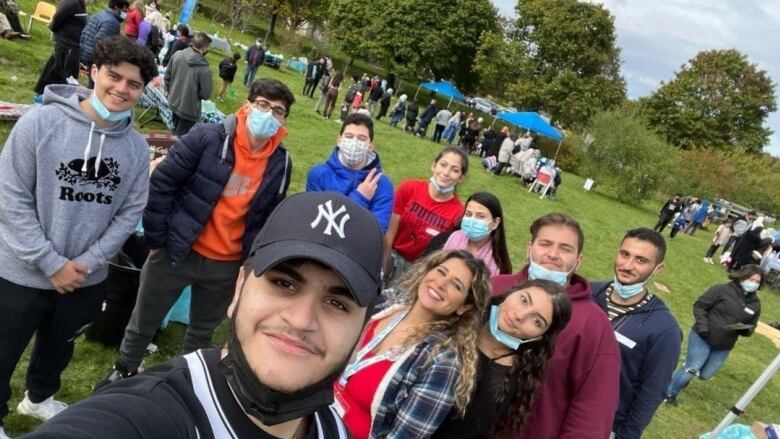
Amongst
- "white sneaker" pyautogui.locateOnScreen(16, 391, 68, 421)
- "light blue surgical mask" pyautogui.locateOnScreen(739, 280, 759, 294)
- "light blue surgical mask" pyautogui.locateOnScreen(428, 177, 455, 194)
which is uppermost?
"light blue surgical mask" pyautogui.locateOnScreen(428, 177, 455, 194)

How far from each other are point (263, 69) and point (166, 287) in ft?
74.0

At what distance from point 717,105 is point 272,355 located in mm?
53045

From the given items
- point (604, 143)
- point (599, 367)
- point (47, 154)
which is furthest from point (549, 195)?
point (47, 154)

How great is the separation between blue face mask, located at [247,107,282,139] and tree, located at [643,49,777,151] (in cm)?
4690

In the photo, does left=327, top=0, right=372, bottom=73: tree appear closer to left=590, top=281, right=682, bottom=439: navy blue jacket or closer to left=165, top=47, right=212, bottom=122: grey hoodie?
left=165, top=47, right=212, bottom=122: grey hoodie

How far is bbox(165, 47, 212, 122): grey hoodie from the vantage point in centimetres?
751

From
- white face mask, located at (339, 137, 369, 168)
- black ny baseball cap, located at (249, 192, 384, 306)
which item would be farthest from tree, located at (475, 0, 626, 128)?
black ny baseball cap, located at (249, 192, 384, 306)

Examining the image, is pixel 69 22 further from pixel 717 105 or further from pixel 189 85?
pixel 717 105

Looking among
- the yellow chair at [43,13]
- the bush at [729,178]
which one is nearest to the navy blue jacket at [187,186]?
the yellow chair at [43,13]

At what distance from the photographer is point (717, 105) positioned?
43938 mm

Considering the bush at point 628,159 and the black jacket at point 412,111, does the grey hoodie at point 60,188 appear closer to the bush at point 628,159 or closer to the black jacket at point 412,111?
the black jacket at point 412,111

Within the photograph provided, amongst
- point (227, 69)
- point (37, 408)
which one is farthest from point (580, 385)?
point (227, 69)

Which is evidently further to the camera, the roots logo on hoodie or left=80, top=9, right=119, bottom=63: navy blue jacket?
left=80, top=9, right=119, bottom=63: navy blue jacket

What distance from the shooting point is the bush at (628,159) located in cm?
2447
